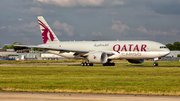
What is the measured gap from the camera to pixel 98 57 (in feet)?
158

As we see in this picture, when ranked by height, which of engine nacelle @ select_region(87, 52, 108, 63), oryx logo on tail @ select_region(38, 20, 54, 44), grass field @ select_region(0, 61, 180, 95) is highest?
oryx logo on tail @ select_region(38, 20, 54, 44)

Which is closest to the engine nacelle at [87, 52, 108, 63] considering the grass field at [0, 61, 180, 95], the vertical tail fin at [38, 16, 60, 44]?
the vertical tail fin at [38, 16, 60, 44]

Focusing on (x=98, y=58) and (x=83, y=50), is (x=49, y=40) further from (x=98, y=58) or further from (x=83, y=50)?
(x=98, y=58)

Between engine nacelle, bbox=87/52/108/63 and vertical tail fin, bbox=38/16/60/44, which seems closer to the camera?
engine nacelle, bbox=87/52/108/63

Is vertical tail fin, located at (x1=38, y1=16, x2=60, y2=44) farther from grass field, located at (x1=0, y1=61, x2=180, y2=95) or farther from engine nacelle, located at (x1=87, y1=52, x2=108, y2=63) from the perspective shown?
grass field, located at (x1=0, y1=61, x2=180, y2=95)

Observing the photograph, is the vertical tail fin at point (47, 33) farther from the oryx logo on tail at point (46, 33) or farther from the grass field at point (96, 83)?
the grass field at point (96, 83)

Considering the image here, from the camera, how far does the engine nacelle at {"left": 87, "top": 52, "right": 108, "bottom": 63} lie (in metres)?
48.0

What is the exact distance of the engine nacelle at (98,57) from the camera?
48031 mm

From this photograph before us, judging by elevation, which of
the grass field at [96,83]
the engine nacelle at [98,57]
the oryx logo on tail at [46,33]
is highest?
the oryx logo on tail at [46,33]

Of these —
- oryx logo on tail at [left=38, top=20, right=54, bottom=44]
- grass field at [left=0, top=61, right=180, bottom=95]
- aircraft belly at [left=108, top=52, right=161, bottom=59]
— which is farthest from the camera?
oryx logo on tail at [left=38, top=20, right=54, bottom=44]

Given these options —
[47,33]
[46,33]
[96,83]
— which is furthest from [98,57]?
[96,83]

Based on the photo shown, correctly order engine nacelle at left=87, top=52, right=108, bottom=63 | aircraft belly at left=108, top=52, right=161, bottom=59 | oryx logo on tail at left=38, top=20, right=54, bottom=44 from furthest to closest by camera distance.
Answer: oryx logo on tail at left=38, top=20, right=54, bottom=44
engine nacelle at left=87, top=52, right=108, bottom=63
aircraft belly at left=108, top=52, right=161, bottom=59

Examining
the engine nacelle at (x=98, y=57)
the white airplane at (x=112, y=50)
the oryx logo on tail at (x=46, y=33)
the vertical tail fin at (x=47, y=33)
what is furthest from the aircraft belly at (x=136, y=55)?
the oryx logo on tail at (x=46, y=33)

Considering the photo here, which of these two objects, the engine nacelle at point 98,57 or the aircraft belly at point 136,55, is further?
the engine nacelle at point 98,57
